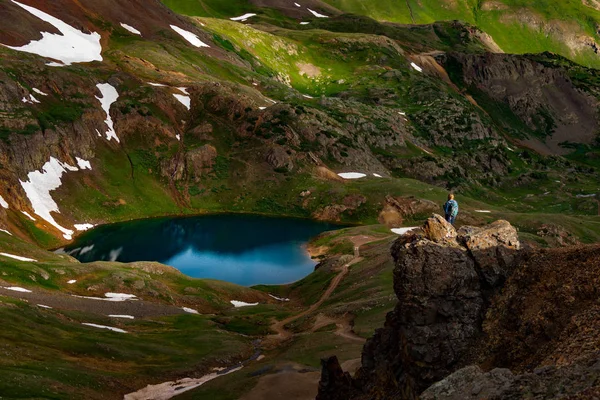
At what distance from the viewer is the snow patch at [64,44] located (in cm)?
17125

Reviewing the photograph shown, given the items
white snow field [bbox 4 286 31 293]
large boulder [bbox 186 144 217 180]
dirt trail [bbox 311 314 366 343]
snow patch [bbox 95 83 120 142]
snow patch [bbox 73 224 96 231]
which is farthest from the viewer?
large boulder [bbox 186 144 217 180]

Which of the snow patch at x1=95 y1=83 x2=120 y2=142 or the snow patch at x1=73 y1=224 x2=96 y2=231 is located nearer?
the snow patch at x1=73 y1=224 x2=96 y2=231

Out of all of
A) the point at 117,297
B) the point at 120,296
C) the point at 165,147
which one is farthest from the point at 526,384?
the point at 165,147

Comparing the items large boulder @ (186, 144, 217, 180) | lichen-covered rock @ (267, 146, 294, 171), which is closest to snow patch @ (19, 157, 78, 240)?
large boulder @ (186, 144, 217, 180)

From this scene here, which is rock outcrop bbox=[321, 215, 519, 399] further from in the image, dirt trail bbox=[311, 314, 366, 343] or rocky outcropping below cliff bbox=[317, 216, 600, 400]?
dirt trail bbox=[311, 314, 366, 343]

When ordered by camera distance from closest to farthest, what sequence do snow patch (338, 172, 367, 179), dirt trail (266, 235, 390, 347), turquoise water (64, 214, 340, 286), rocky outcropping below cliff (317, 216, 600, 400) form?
rocky outcropping below cliff (317, 216, 600, 400) < dirt trail (266, 235, 390, 347) < turquoise water (64, 214, 340, 286) < snow patch (338, 172, 367, 179)

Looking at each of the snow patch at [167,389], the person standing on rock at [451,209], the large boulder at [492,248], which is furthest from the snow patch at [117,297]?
the large boulder at [492,248]

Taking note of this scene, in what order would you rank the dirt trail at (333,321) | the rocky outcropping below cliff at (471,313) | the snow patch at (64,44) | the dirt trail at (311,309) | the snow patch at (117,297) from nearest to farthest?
the rocky outcropping below cliff at (471,313), the dirt trail at (333,321), the dirt trail at (311,309), the snow patch at (117,297), the snow patch at (64,44)

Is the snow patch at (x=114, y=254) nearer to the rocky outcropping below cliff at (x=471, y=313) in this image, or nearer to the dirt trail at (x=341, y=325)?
the dirt trail at (x=341, y=325)

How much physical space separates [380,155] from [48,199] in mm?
103484

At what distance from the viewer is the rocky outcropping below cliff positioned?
82.1ft

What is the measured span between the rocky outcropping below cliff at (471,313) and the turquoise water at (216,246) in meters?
72.9

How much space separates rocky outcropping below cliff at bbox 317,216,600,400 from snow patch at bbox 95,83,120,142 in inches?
5355

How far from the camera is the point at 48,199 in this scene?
128 metres
